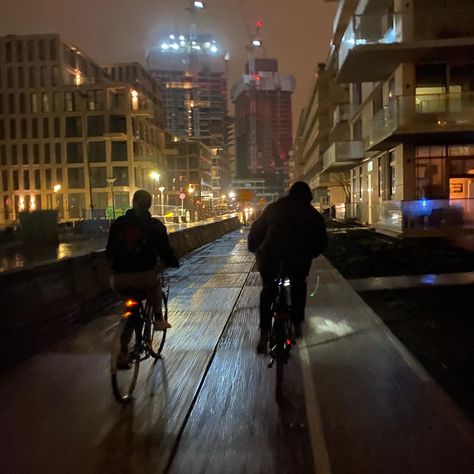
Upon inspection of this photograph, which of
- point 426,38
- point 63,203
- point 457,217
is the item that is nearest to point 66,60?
point 63,203

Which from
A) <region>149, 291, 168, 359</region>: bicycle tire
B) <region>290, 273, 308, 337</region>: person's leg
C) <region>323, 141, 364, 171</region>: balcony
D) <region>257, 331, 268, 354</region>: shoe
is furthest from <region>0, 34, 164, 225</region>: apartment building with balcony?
<region>290, 273, 308, 337</region>: person's leg

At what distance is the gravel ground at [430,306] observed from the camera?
604 cm

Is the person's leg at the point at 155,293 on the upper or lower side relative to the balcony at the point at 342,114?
lower

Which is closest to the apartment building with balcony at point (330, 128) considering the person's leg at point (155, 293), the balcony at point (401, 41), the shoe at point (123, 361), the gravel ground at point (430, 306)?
the balcony at point (401, 41)

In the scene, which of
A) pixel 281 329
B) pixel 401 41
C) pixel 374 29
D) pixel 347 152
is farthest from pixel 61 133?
pixel 281 329

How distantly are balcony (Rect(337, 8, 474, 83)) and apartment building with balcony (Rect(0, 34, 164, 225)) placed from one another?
52154mm

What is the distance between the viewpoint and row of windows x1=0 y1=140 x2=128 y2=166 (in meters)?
74.8

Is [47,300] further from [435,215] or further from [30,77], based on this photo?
[30,77]

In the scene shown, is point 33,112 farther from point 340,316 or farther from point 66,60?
point 340,316

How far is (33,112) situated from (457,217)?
71.9 metres

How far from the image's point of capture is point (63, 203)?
3031 inches

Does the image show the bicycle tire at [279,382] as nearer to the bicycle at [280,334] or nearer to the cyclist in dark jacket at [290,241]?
the bicycle at [280,334]

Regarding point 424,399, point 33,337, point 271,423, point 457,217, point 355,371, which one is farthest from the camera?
point 457,217

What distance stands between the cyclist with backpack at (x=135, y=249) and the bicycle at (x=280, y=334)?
4.10 feet
